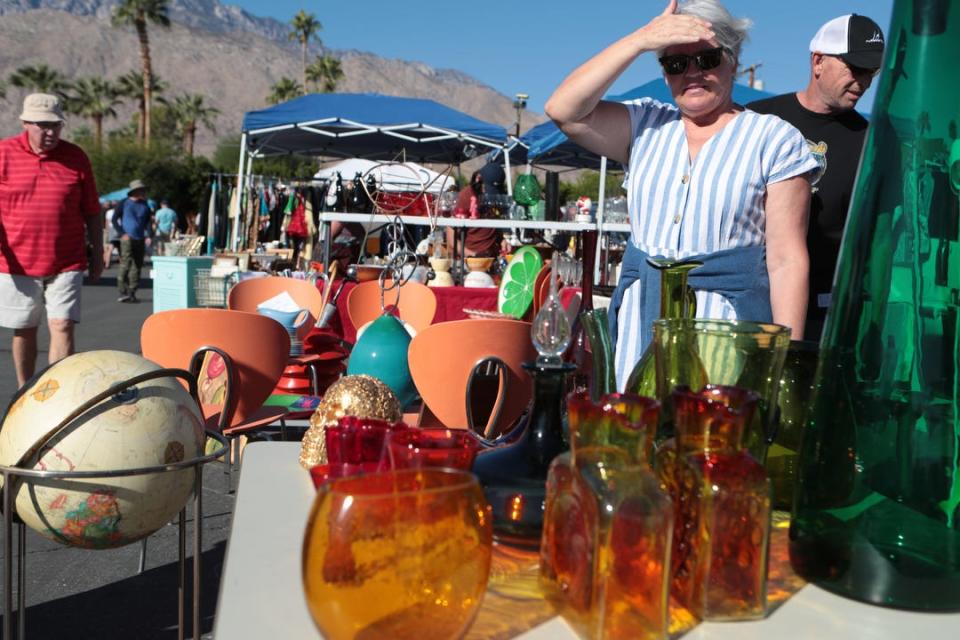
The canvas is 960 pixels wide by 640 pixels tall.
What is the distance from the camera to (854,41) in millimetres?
2934

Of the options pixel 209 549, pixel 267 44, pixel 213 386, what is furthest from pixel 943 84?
pixel 267 44

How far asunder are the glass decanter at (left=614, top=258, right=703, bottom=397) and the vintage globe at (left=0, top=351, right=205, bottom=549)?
0.63m

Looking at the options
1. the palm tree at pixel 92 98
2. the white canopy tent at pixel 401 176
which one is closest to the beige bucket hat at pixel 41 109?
the white canopy tent at pixel 401 176

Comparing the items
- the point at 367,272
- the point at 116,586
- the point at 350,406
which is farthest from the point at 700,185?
the point at 367,272

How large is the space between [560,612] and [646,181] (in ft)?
4.70

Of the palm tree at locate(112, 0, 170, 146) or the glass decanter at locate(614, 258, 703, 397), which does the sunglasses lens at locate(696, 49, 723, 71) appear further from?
the palm tree at locate(112, 0, 170, 146)

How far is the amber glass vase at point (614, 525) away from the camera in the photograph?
0.69 meters

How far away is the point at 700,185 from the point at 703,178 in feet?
0.06

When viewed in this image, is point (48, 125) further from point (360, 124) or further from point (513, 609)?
point (360, 124)

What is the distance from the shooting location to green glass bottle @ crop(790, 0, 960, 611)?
2.53 ft

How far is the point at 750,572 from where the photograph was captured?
765 millimetres

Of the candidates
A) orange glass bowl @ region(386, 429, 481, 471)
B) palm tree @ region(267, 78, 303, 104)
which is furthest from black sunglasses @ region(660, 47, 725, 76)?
palm tree @ region(267, 78, 303, 104)

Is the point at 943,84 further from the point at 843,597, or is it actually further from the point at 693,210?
the point at 693,210

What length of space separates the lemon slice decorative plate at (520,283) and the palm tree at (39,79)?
5391 centimetres
